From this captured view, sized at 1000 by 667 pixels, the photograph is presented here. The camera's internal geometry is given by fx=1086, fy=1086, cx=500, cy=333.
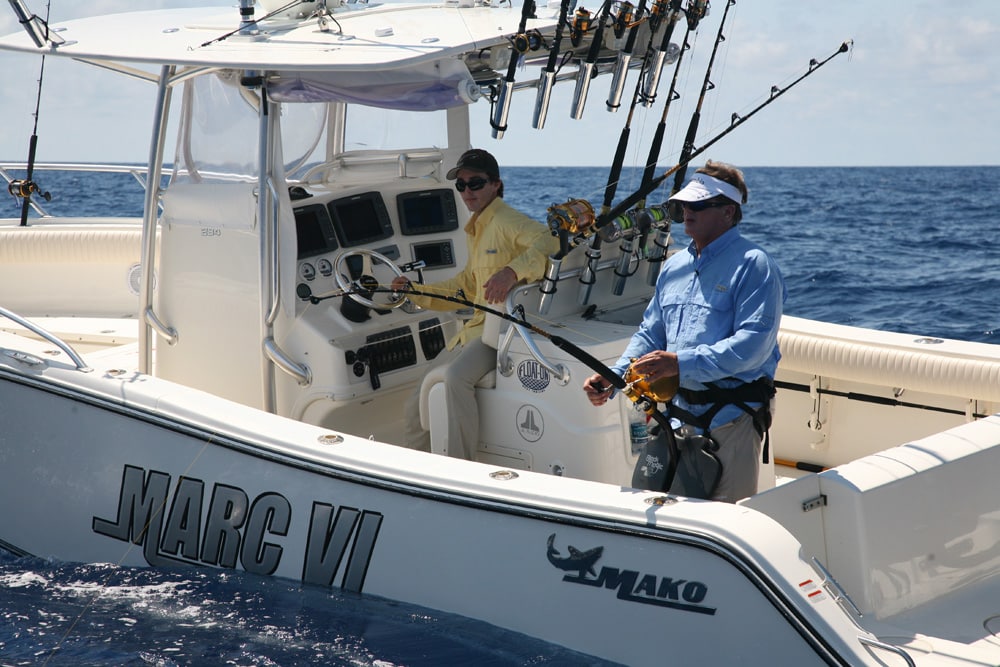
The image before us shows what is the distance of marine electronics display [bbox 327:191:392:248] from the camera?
4.73 meters

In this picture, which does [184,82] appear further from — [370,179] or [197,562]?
[197,562]

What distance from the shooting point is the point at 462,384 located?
404 cm

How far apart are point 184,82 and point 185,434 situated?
5.56ft

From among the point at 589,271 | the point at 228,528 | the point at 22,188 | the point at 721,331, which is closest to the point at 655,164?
the point at 589,271

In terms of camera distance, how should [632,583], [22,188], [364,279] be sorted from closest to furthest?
1. [632,583]
2. [364,279]
3. [22,188]

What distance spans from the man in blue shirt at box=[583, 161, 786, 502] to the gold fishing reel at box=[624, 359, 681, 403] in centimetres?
2

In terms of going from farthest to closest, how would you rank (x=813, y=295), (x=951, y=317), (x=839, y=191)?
(x=839, y=191) < (x=813, y=295) < (x=951, y=317)

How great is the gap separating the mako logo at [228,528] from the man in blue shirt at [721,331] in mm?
965

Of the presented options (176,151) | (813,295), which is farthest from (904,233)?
(176,151)

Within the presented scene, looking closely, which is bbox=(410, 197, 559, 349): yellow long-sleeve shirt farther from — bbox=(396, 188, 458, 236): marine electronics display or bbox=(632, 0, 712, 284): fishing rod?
bbox=(396, 188, 458, 236): marine electronics display

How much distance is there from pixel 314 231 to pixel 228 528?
1.40m

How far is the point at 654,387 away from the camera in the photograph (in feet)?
10.1

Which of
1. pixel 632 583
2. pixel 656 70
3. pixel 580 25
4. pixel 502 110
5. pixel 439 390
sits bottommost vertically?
pixel 632 583

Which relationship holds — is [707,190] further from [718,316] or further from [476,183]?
[476,183]
